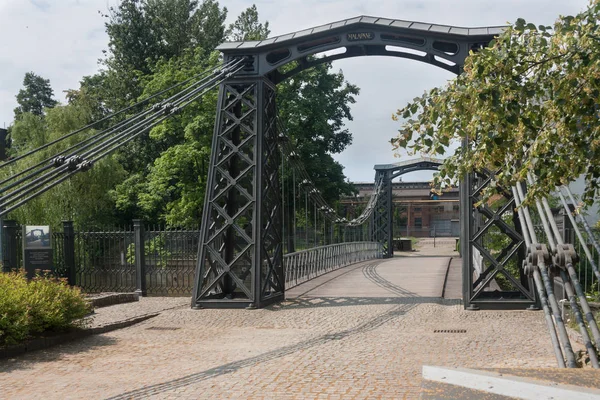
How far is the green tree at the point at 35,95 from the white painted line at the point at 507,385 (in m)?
62.7

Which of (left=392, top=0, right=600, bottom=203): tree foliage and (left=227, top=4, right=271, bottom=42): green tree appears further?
(left=227, top=4, right=271, bottom=42): green tree

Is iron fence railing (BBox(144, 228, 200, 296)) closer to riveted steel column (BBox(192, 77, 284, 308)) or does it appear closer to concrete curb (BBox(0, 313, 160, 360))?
riveted steel column (BBox(192, 77, 284, 308))

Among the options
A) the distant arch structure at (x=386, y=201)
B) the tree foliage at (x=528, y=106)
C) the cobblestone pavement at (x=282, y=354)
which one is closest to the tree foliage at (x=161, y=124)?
the distant arch structure at (x=386, y=201)

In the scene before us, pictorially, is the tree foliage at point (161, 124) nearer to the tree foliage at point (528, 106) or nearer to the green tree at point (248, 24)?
the green tree at point (248, 24)

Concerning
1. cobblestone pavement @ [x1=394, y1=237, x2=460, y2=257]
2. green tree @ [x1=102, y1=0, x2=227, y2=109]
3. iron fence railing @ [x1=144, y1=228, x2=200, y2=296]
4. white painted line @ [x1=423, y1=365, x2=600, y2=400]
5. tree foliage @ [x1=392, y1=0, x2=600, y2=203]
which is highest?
green tree @ [x1=102, y1=0, x2=227, y2=109]

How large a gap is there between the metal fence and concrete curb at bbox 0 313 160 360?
5.61 m

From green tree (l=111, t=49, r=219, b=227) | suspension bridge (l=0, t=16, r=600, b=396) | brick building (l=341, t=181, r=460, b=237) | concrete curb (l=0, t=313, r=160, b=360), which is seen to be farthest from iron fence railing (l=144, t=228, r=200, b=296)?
brick building (l=341, t=181, r=460, b=237)

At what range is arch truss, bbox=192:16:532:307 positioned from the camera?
1379cm

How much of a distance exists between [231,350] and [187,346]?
2.61 feet

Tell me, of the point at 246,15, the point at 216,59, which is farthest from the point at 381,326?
the point at 246,15

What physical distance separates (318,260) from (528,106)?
17.9 m

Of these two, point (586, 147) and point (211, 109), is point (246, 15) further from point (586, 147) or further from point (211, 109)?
point (586, 147)

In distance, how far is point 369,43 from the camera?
47.1 feet

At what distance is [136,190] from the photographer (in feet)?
114
